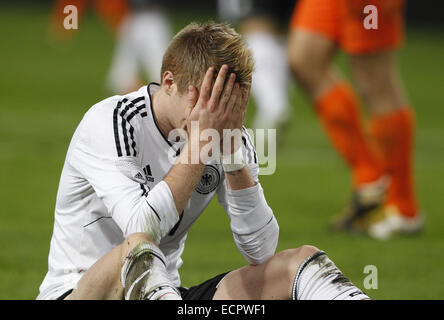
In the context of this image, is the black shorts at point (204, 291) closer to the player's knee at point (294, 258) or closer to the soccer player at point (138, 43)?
the player's knee at point (294, 258)

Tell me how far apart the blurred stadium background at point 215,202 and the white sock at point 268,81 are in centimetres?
40

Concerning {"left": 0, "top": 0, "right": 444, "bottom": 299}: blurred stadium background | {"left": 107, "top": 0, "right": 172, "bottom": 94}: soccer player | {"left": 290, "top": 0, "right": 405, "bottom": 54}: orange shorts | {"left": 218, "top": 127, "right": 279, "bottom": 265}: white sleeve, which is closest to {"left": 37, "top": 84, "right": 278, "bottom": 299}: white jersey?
{"left": 218, "top": 127, "right": 279, "bottom": 265}: white sleeve

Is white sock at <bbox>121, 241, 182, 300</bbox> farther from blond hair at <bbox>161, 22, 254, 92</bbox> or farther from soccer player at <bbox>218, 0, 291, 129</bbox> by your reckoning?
soccer player at <bbox>218, 0, 291, 129</bbox>

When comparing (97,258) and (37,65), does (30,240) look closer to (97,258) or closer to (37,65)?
(97,258)

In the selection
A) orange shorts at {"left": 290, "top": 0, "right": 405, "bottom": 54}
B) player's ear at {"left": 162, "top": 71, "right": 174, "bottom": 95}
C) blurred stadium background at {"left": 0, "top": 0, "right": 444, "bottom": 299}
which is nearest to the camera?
player's ear at {"left": 162, "top": 71, "right": 174, "bottom": 95}

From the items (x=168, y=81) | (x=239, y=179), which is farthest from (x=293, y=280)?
(x=168, y=81)

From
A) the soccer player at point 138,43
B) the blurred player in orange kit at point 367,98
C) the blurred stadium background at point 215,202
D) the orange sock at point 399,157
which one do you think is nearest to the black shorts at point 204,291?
the blurred stadium background at point 215,202

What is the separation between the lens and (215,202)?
6012 millimetres

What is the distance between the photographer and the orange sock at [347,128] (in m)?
5.35

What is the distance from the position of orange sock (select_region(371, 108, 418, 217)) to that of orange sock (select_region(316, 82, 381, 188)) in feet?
0.31

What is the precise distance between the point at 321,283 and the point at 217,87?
0.67m

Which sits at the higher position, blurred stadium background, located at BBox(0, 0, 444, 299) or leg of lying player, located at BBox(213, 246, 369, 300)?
leg of lying player, located at BBox(213, 246, 369, 300)

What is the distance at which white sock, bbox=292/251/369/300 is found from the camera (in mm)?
2693
